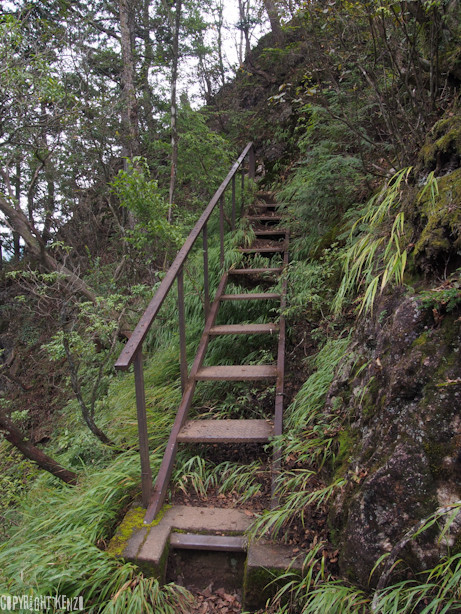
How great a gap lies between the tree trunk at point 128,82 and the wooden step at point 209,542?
6403 mm

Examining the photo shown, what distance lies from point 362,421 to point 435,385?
44 cm

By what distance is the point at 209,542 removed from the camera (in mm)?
1913

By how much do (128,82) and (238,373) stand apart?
649 centimetres

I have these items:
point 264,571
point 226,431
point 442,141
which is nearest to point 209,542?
point 264,571

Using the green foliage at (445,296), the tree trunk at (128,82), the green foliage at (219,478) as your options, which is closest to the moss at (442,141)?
the green foliage at (445,296)

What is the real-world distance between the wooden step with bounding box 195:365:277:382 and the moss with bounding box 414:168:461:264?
133cm

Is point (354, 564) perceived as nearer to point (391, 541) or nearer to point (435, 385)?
point (391, 541)

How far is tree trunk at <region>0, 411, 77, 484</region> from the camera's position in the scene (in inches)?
107

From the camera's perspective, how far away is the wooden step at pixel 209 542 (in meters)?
1.89

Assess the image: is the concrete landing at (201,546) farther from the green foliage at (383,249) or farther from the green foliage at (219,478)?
the green foliage at (383,249)

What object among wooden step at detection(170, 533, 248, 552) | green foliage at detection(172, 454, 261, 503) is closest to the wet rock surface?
wooden step at detection(170, 533, 248, 552)

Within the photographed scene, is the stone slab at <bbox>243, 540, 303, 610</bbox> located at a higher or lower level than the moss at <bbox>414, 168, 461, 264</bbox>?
lower

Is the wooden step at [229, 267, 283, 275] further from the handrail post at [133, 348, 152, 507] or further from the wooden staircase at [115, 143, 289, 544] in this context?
the handrail post at [133, 348, 152, 507]

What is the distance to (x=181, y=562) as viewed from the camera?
195 centimetres
